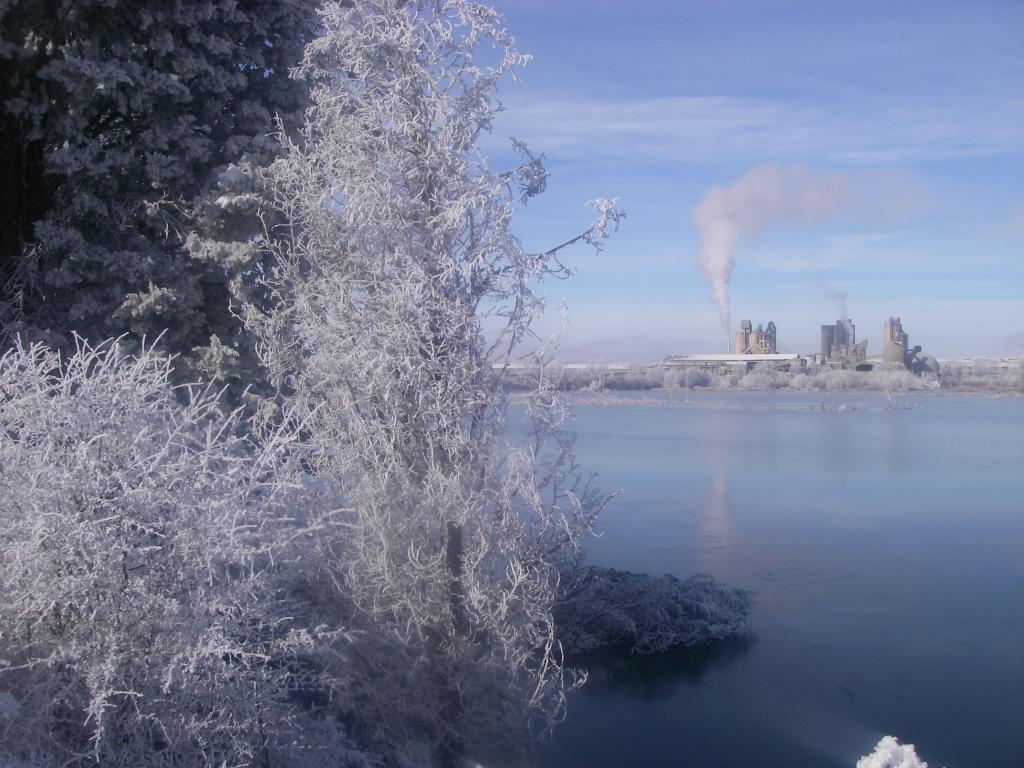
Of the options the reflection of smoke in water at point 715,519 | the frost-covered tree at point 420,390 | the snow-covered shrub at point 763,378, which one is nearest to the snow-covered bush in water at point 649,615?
the reflection of smoke in water at point 715,519

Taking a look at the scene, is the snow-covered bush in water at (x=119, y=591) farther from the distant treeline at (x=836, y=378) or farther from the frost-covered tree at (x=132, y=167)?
the distant treeline at (x=836, y=378)

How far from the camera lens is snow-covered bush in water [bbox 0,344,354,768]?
4.12m

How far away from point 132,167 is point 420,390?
371cm

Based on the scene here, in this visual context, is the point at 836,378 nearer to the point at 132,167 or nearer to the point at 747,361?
the point at 747,361

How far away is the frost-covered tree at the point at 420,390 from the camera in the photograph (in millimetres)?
6133

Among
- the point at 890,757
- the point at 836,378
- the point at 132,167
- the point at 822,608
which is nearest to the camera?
the point at 890,757

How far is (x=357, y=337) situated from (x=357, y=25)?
2342 mm

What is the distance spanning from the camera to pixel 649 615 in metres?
10.3

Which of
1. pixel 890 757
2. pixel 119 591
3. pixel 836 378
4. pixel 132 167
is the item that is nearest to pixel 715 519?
pixel 890 757

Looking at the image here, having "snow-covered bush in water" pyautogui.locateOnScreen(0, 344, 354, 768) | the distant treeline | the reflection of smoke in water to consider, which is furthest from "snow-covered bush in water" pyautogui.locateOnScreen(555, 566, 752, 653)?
the distant treeline

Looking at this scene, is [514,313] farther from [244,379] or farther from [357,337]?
[244,379]

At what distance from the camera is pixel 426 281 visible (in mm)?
6332

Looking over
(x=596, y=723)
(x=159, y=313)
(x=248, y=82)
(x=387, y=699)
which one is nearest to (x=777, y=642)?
(x=596, y=723)

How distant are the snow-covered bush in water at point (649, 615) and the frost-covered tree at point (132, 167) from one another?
4.71 meters
